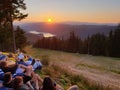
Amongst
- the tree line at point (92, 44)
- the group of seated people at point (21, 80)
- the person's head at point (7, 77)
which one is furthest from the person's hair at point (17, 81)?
the tree line at point (92, 44)

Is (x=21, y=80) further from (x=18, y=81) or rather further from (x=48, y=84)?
(x=48, y=84)

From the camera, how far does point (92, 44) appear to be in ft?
249

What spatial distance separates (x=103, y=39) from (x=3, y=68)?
2636 inches

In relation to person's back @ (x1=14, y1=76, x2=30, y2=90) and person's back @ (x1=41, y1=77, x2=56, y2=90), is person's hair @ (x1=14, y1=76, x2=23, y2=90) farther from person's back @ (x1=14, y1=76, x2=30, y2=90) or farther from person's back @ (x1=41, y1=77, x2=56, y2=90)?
person's back @ (x1=41, y1=77, x2=56, y2=90)

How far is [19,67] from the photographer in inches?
380


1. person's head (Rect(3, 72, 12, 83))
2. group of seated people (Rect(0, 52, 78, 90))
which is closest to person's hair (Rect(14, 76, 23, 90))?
group of seated people (Rect(0, 52, 78, 90))

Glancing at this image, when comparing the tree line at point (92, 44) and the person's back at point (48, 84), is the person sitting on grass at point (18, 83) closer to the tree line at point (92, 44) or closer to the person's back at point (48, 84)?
the person's back at point (48, 84)

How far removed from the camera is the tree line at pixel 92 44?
6986cm

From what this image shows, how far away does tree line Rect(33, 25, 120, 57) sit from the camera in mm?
69863


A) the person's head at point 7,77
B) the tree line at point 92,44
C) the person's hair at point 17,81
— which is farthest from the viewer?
the tree line at point 92,44

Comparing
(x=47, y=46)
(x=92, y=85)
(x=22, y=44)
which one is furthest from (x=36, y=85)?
(x=47, y=46)

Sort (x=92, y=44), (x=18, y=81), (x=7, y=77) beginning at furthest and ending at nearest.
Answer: (x=92, y=44) → (x=7, y=77) → (x=18, y=81)

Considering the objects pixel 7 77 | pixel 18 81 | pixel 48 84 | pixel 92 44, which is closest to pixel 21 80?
pixel 18 81

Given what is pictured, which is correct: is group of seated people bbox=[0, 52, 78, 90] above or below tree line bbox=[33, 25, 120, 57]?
above
